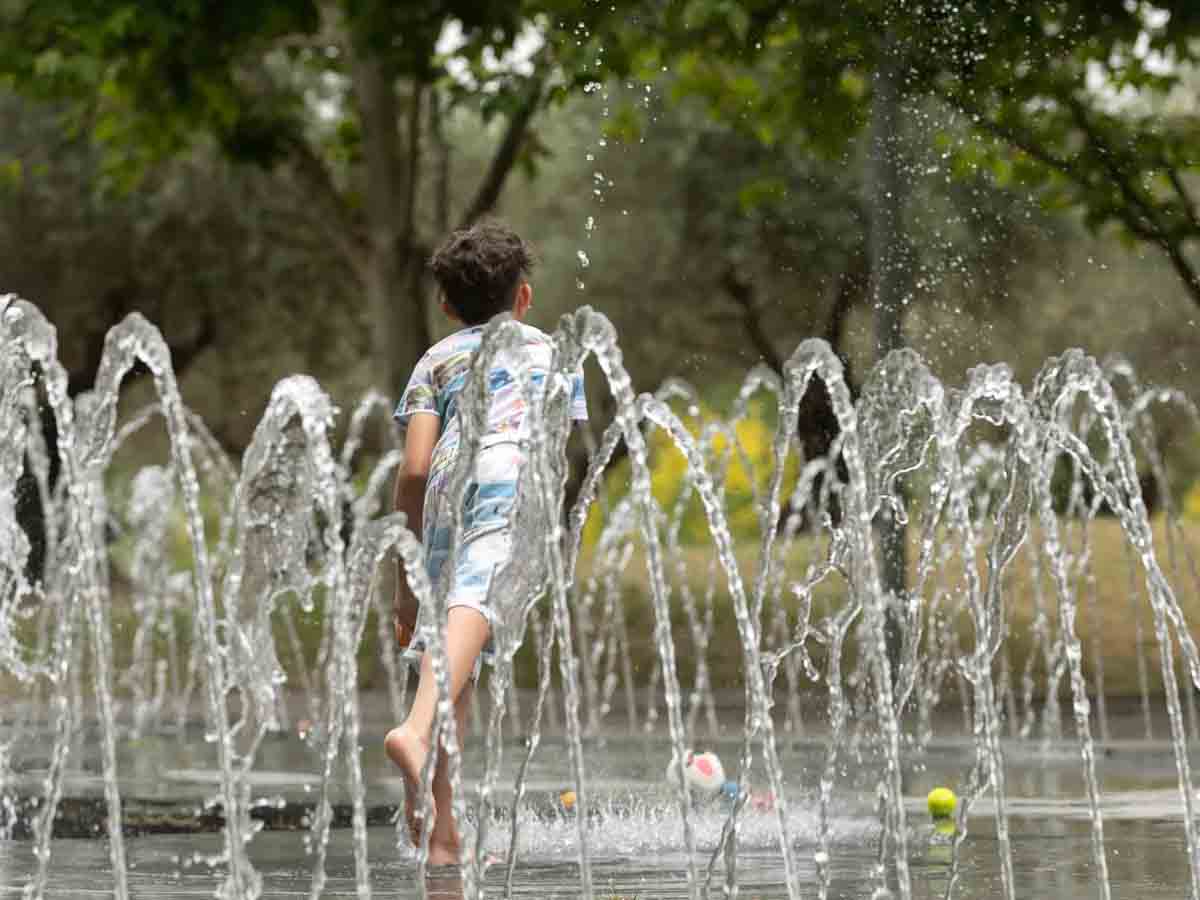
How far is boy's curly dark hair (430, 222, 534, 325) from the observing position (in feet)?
16.9

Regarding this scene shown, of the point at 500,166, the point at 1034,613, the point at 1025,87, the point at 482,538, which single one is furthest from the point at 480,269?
the point at 1034,613

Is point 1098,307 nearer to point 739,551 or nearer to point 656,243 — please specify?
point 739,551

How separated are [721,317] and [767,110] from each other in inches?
594

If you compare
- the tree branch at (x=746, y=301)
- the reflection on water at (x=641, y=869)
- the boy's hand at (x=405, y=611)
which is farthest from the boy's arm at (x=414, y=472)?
the tree branch at (x=746, y=301)

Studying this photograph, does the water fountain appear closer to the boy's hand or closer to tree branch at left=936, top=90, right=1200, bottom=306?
the boy's hand

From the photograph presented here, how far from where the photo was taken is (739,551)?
2403 cm

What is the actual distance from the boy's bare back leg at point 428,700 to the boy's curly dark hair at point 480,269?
27.9 inches

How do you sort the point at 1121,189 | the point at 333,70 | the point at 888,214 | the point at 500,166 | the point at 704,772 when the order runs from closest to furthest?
1. the point at 704,772
2. the point at 888,214
3. the point at 1121,189
4. the point at 500,166
5. the point at 333,70

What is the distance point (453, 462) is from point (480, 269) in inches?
17.2

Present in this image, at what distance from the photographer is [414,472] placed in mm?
5043

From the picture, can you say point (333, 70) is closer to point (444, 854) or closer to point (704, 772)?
point (704, 772)

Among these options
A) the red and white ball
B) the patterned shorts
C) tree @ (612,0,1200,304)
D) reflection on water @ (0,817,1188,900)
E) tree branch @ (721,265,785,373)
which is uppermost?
tree branch @ (721,265,785,373)

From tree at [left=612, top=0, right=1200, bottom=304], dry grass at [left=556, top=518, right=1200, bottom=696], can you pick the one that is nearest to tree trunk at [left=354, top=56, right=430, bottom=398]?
dry grass at [left=556, top=518, right=1200, bottom=696]

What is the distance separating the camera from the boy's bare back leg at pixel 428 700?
4.71m
